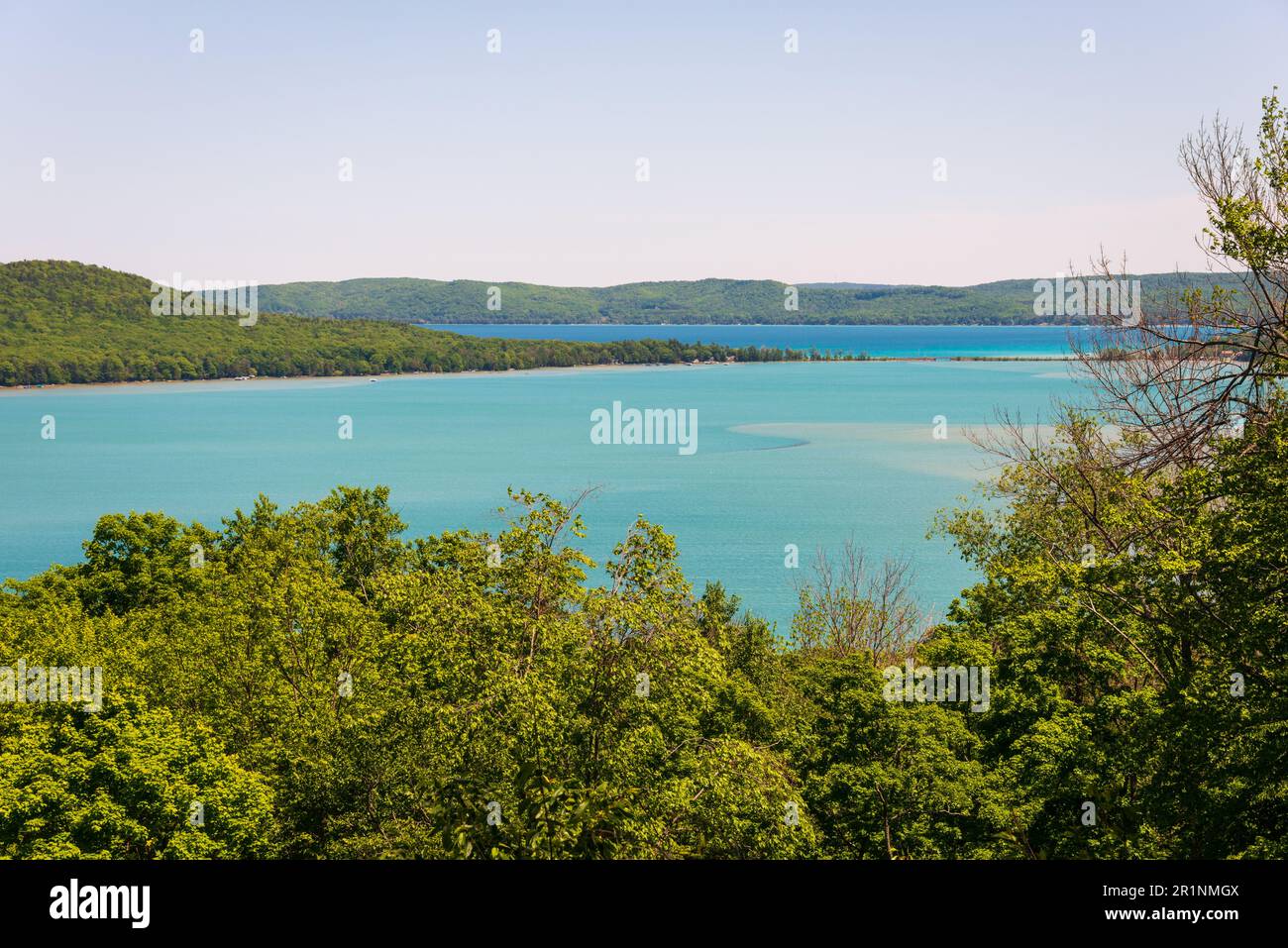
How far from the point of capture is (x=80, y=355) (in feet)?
638

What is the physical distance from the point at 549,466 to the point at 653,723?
98.0m

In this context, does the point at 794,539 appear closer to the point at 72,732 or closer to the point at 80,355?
the point at 72,732

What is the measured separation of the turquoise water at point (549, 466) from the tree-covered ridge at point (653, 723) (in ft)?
81.3

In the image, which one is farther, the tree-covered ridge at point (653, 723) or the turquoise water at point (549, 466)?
the turquoise water at point (549, 466)

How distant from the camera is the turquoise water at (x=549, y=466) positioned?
79.5 metres

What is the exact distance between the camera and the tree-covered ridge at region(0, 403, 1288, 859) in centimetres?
1230

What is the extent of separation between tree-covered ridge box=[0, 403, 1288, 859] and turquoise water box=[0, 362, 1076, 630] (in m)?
24.8

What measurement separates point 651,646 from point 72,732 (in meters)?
10.3

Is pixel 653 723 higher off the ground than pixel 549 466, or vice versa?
pixel 549 466

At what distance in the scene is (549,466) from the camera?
4402 inches

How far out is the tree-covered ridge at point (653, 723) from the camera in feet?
40.3

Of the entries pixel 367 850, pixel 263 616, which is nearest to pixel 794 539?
pixel 263 616
